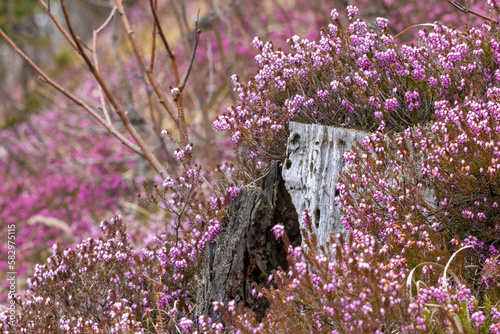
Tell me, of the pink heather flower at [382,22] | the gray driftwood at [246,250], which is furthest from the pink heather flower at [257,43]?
the gray driftwood at [246,250]

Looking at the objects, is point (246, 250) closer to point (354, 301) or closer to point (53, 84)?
point (354, 301)

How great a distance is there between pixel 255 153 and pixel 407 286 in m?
1.63

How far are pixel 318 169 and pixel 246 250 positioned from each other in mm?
731

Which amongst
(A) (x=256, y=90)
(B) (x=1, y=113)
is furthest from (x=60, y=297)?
(B) (x=1, y=113)

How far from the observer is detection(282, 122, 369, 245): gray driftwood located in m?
3.31

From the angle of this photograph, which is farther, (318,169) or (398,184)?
(318,169)

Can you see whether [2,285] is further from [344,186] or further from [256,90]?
[344,186]

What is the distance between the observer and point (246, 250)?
3473 millimetres

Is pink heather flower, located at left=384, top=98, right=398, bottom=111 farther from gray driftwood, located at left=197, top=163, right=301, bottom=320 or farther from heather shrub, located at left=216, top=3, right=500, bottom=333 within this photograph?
gray driftwood, located at left=197, top=163, right=301, bottom=320

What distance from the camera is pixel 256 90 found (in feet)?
12.4

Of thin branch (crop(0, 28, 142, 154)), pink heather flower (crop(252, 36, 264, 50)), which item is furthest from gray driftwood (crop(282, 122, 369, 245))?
thin branch (crop(0, 28, 142, 154))

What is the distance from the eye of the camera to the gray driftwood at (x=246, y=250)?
11.2 ft

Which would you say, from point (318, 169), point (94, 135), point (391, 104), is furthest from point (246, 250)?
point (94, 135)

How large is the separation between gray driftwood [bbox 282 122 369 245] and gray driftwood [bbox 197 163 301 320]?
8.3 inches
